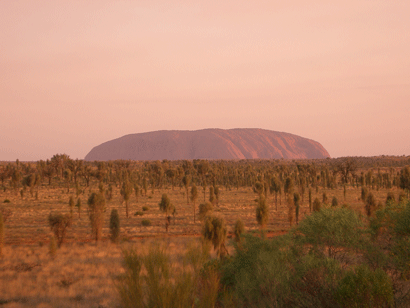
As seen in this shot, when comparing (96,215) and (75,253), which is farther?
(96,215)

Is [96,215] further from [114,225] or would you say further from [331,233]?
[331,233]

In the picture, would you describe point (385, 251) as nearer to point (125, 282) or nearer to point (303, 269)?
point (303, 269)

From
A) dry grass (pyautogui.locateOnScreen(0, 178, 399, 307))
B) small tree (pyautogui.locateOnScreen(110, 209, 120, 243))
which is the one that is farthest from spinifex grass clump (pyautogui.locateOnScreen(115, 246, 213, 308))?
small tree (pyautogui.locateOnScreen(110, 209, 120, 243))

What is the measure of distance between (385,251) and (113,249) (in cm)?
2025

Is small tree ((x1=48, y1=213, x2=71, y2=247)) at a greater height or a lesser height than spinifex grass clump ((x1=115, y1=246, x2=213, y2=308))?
lesser

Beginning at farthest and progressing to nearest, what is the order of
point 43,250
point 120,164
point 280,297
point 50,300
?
point 120,164
point 43,250
point 50,300
point 280,297

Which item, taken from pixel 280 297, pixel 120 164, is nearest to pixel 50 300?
pixel 280 297

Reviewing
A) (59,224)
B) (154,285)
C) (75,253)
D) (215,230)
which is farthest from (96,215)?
(154,285)

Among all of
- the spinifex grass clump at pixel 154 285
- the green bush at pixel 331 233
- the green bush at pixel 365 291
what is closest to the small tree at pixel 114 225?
the green bush at pixel 331 233

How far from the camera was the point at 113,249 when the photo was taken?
2802 centimetres

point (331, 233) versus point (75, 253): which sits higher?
point (331, 233)

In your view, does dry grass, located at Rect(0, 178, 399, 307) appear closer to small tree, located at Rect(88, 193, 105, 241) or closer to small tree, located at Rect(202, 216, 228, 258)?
small tree, located at Rect(88, 193, 105, 241)

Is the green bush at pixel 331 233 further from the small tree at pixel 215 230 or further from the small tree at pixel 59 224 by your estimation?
the small tree at pixel 59 224

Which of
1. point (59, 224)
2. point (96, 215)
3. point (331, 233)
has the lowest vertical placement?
point (59, 224)
